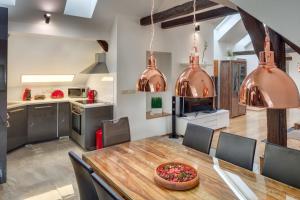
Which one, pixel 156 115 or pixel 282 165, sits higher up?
pixel 156 115

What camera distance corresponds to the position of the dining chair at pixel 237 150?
2.28 m

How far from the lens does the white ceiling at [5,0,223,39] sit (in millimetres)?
3873

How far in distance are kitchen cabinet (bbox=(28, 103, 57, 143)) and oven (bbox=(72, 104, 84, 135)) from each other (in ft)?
1.45

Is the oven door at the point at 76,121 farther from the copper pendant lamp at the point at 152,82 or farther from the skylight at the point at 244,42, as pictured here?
the skylight at the point at 244,42

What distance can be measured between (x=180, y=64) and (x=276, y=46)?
131 inches

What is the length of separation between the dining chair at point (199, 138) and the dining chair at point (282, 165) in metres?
0.68

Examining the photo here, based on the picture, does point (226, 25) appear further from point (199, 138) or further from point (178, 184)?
point (178, 184)

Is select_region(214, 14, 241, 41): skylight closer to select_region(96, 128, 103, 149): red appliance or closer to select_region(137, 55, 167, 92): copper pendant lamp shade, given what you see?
select_region(96, 128, 103, 149): red appliance

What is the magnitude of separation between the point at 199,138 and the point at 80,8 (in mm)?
3360

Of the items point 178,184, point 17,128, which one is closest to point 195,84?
point 178,184

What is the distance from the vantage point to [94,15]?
447 cm

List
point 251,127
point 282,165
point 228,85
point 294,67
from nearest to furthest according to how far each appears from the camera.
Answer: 1. point 282,165
2. point 251,127
3. point 228,85
4. point 294,67

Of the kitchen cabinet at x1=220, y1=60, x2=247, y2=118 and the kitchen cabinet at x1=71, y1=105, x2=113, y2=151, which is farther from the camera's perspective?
the kitchen cabinet at x1=220, y1=60, x2=247, y2=118

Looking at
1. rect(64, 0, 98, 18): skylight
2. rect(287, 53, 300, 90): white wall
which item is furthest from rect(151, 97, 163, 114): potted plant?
rect(287, 53, 300, 90): white wall
